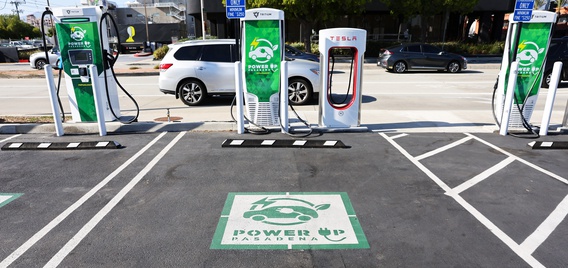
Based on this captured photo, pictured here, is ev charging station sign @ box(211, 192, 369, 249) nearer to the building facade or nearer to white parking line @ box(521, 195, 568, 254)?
white parking line @ box(521, 195, 568, 254)

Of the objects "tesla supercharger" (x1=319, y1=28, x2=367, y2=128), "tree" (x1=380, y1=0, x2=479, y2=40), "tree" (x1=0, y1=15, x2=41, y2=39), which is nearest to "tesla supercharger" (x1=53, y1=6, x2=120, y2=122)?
"tesla supercharger" (x1=319, y1=28, x2=367, y2=128)

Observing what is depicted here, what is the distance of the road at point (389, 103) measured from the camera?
8.73 m

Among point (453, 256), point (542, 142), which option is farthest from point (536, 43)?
point (453, 256)

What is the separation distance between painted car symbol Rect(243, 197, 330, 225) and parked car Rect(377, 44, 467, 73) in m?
15.4

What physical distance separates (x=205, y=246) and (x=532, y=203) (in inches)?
155

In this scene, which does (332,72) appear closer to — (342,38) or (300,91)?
(342,38)

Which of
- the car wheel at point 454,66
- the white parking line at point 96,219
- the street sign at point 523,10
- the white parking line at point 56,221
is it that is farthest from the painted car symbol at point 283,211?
the car wheel at point 454,66

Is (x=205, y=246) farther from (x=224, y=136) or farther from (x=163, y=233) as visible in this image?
(x=224, y=136)

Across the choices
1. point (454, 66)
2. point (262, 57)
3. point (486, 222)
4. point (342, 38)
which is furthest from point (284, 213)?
point (454, 66)

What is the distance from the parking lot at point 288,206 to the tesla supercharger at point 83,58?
5.10ft

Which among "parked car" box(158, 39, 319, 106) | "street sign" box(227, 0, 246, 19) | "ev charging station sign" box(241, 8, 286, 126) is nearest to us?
"street sign" box(227, 0, 246, 19)

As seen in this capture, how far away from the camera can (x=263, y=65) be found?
7.21 meters

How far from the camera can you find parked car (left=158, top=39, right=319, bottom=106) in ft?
32.5

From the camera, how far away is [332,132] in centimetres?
750
